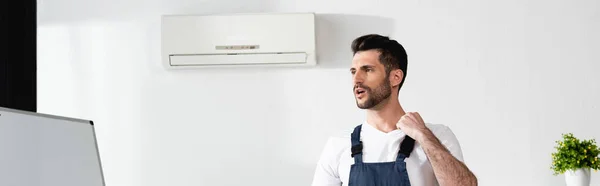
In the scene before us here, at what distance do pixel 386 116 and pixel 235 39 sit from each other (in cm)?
112

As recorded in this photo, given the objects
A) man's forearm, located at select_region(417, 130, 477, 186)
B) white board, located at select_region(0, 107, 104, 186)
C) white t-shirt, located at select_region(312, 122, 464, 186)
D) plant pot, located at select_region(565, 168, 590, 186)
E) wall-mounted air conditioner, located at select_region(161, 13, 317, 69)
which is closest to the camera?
white board, located at select_region(0, 107, 104, 186)

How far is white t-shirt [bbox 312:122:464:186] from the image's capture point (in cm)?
260

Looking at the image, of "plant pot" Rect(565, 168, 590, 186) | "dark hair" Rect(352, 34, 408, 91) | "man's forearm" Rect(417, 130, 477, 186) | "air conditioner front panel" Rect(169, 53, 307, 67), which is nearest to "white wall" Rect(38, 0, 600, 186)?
"air conditioner front panel" Rect(169, 53, 307, 67)

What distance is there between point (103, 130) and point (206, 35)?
671 mm

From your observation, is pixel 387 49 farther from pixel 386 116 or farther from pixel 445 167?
pixel 445 167

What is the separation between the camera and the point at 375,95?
107 inches

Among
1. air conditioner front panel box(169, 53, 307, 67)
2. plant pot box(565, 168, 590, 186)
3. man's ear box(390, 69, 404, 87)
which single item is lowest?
plant pot box(565, 168, 590, 186)

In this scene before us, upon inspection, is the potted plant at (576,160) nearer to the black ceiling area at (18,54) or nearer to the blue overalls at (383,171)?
the blue overalls at (383,171)

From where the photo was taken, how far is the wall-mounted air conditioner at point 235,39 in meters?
3.61

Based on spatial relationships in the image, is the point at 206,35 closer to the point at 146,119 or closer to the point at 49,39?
the point at 146,119

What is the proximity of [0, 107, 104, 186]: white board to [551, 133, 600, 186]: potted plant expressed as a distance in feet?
6.49

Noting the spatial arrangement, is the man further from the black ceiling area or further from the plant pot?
the black ceiling area

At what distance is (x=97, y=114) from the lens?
3.75 meters

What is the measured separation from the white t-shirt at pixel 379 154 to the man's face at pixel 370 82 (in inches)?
3.9
